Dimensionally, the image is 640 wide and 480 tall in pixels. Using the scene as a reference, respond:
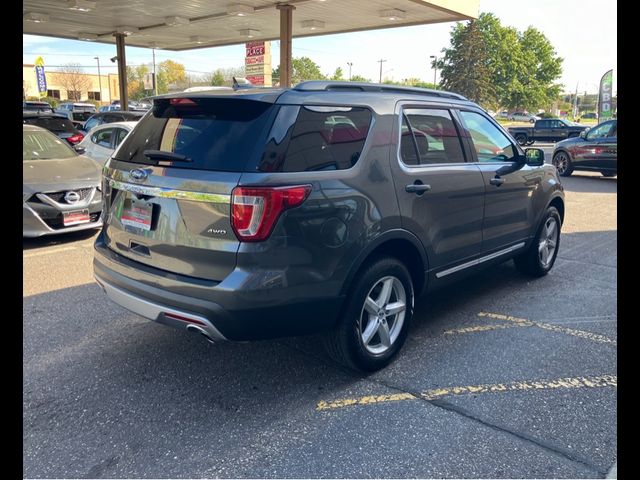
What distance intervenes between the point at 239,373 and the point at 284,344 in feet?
1.78

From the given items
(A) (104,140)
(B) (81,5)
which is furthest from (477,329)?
(B) (81,5)

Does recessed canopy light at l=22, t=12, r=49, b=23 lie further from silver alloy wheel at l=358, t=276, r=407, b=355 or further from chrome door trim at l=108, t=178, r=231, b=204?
silver alloy wheel at l=358, t=276, r=407, b=355

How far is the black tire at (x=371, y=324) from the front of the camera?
341 cm

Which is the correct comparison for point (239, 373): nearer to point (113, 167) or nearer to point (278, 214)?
point (278, 214)

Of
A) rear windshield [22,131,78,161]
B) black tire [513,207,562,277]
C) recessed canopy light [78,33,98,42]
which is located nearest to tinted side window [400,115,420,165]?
black tire [513,207,562,277]

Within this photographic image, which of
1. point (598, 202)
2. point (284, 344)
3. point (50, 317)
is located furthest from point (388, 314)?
point (598, 202)

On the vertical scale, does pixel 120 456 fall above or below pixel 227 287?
below

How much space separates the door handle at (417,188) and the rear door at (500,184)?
953 millimetres

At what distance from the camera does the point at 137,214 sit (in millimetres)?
3354

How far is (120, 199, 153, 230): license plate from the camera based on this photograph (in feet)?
10.8

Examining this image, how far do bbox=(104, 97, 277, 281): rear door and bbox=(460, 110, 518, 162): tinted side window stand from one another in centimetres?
222

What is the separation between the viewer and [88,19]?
61.6ft

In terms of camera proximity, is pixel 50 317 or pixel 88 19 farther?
pixel 88 19

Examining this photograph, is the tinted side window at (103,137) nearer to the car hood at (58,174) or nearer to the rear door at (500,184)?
the car hood at (58,174)
